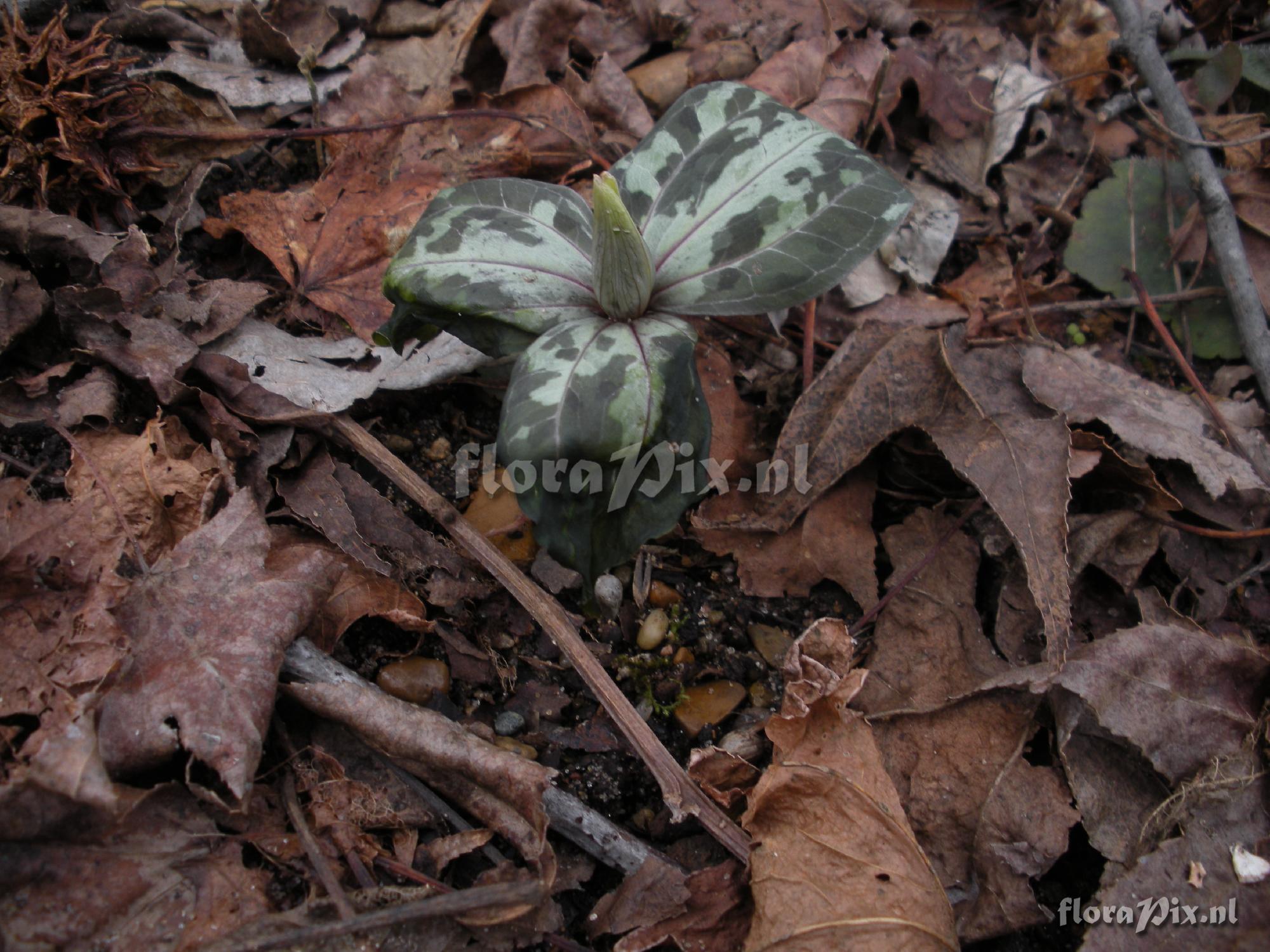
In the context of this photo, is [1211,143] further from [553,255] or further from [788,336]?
[553,255]

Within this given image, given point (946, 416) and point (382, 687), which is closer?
point (382, 687)

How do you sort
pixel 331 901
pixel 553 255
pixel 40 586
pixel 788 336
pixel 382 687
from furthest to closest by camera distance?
1. pixel 788 336
2. pixel 553 255
3. pixel 382 687
4. pixel 40 586
5. pixel 331 901

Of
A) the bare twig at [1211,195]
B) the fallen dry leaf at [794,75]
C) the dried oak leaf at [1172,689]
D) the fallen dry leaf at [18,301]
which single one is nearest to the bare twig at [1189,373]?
the bare twig at [1211,195]

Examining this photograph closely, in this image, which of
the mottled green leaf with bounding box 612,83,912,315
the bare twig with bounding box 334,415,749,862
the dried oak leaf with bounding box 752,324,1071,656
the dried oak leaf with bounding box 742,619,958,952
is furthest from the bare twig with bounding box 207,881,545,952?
the mottled green leaf with bounding box 612,83,912,315

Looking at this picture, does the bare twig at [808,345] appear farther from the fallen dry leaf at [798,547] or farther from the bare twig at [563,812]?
the bare twig at [563,812]

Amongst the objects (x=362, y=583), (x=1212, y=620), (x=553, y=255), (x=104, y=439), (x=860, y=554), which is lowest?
(x=1212, y=620)

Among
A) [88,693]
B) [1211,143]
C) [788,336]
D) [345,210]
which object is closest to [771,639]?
[788,336]
